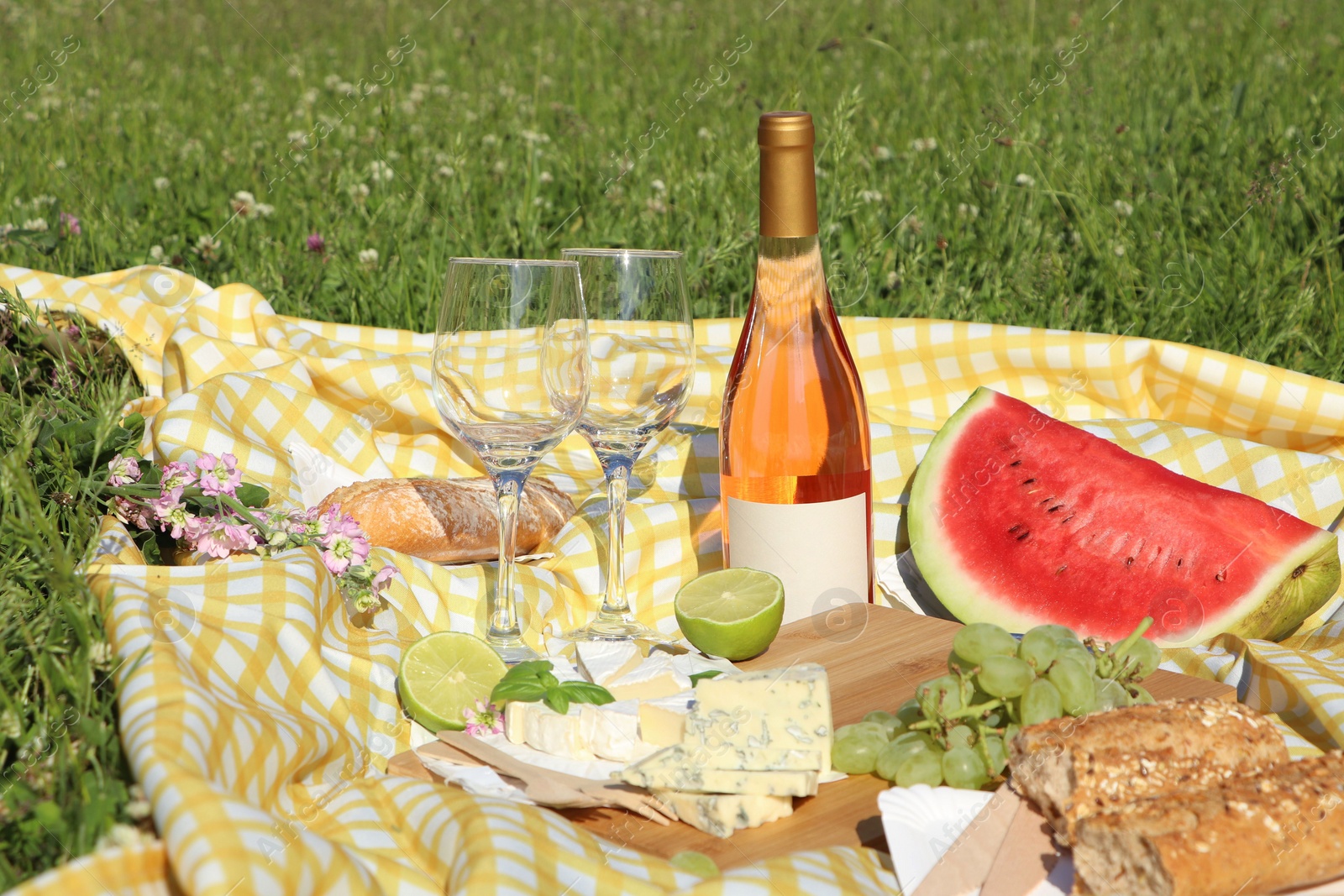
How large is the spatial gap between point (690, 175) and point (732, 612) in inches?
115

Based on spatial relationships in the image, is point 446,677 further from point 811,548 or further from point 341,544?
point 811,548

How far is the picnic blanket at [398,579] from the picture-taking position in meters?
1.26

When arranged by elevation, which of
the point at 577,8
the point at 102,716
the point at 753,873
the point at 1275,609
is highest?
the point at 577,8

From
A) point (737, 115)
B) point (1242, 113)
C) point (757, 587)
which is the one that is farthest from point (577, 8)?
point (757, 587)

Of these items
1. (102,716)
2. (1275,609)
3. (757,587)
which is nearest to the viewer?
(102,716)

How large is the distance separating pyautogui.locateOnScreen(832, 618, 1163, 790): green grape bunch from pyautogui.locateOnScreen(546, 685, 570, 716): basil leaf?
0.35m

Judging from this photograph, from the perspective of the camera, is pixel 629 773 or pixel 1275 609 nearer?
pixel 629 773

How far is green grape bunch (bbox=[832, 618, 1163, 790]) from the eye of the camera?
143cm

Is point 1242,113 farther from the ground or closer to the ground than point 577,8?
closer to the ground

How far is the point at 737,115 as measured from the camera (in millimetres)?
5504

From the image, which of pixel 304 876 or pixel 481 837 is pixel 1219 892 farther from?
pixel 304 876

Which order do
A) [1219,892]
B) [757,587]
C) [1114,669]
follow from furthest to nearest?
[757,587] → [1114,669] → [1219,892]

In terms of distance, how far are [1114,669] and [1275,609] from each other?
0.76m

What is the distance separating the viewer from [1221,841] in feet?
3.75
